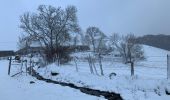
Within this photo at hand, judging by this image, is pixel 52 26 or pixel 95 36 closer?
pixel 52 26

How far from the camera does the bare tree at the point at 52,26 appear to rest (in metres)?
69.1

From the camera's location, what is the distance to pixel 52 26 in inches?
2746

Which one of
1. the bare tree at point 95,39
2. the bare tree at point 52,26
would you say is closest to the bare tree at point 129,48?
the bare tree at point 95,39

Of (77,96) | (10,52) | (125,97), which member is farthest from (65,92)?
(10,52)

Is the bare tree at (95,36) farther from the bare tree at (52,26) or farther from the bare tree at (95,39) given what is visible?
the bare tree at (52,26)

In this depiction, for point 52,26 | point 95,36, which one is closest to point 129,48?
point 95,36

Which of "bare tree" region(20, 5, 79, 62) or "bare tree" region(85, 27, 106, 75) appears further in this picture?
"bare tree" region(85, 27, 106, 75)

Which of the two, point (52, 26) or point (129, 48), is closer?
point (52, 26)

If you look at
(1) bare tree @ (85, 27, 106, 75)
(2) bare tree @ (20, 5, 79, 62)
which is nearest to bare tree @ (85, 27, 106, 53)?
(1) bare tree @ (85, 27, 106, 75)

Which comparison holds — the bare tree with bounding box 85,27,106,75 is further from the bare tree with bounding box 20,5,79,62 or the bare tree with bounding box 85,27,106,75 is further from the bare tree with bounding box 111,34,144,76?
the bare tree with bounding box 20,5,79,62

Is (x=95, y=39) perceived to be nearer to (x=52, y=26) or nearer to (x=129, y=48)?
(x=129, y=48)

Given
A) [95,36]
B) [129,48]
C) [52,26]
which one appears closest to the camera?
[52,26]

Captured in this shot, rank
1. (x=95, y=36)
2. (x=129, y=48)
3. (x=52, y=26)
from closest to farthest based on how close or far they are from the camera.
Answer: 1. (x=52, y=26)
2. (x=129, y=48)
3. (x=95, y=36)

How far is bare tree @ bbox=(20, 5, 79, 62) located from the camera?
227 feet
